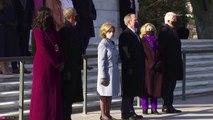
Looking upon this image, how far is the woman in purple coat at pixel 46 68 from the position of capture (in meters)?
7.41

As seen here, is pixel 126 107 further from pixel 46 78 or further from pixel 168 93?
pixel 46 78

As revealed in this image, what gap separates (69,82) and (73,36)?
69 cm

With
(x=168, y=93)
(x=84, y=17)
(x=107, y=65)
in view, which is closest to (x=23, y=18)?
(x=84, y=17)

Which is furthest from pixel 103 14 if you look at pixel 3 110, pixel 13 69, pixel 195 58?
pixel 3 110

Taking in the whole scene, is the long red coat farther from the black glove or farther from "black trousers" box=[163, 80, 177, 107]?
"black trousers" box=[163, 80, 177, 107]

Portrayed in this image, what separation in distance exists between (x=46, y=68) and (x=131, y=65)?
→ 231cm

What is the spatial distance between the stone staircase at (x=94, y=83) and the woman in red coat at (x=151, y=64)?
1291 millimetres

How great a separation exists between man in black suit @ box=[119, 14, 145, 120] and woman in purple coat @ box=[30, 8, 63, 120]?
2.09 meters

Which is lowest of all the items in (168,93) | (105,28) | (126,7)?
(168,93)

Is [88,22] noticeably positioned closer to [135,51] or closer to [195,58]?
[135,51]

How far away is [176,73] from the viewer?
10508mm

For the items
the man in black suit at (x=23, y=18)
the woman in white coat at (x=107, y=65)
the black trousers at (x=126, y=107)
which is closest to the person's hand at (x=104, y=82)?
the woman in white coat at (x=107, y=65)

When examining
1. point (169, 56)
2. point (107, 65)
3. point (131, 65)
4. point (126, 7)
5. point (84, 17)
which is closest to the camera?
point (107, 65)

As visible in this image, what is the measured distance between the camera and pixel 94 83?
11.8 m
